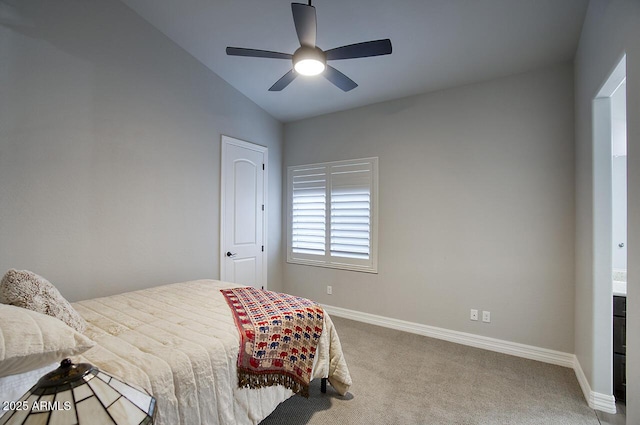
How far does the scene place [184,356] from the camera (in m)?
1.44

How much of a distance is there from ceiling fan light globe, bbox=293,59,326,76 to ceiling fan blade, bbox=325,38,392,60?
0.09 metres

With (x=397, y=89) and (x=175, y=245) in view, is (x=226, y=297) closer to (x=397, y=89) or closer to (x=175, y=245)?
(x=175, y=245)

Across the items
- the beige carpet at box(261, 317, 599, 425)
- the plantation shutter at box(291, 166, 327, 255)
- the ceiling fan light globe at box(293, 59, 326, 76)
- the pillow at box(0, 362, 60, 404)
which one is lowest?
the beige carpet at box(261, 317, 599, 425)

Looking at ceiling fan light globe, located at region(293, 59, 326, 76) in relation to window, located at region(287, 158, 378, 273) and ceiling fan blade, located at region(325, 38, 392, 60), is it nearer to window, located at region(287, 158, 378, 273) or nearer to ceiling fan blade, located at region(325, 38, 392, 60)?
ceiling fan blade, located at region(325, 38, 392, 60)

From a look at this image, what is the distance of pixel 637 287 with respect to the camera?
1350 mm

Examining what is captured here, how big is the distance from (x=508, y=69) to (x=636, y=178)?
6.71ft

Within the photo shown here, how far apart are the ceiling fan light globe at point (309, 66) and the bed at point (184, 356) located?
1.77 m

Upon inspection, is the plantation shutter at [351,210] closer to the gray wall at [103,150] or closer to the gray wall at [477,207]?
the gray wall at [477,207]

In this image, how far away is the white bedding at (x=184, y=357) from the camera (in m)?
1.33

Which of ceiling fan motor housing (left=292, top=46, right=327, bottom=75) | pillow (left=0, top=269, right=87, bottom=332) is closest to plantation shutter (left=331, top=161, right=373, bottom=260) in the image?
ceiling fan motor housing (left=292, top=46, right=327, bottom=75)

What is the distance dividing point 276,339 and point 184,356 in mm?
579

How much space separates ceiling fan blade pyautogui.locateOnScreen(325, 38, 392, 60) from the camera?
1881 millimetres

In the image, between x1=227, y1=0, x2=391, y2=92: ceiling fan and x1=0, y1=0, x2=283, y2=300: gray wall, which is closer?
x1=227, y1=0, x2=391, y2=92: ceiling fan

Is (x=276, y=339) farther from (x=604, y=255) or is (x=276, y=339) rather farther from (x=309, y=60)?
(x=604, y=255)
